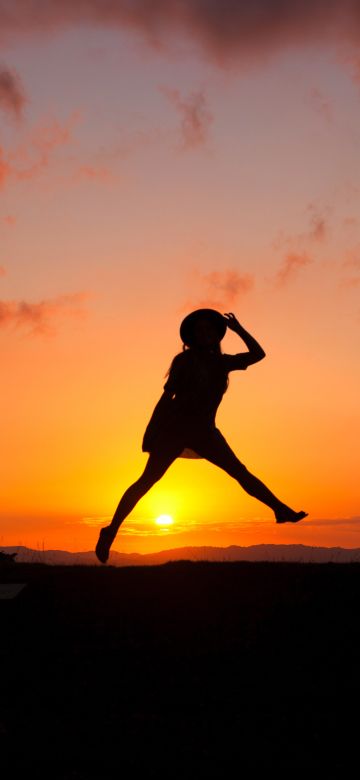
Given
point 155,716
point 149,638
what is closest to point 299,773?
point 155,716

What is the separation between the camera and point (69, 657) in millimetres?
9594

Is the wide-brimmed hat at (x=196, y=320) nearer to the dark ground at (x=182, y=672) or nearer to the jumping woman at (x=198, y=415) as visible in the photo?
the jumping woman at (x=198, y=415)

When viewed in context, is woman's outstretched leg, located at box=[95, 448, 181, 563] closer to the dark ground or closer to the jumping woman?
the jumping woman

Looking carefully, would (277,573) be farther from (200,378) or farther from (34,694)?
(34,694)

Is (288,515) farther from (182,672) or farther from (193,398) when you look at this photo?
(182,672)

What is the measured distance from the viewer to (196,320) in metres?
12.2

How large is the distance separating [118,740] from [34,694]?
1.32 meters

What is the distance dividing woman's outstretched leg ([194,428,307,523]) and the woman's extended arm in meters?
1.09

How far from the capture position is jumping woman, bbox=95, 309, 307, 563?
12.0 meters

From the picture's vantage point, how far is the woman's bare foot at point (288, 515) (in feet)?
39.6

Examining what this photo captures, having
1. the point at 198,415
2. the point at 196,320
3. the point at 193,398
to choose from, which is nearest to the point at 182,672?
the point at 198,415

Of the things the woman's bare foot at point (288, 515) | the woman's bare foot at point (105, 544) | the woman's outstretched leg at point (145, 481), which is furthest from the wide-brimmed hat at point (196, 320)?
the woman's bare foot at point (105, 544)

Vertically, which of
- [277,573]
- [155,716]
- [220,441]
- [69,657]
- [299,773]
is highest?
[220,441]

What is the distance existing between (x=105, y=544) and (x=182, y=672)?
343 centimetres
